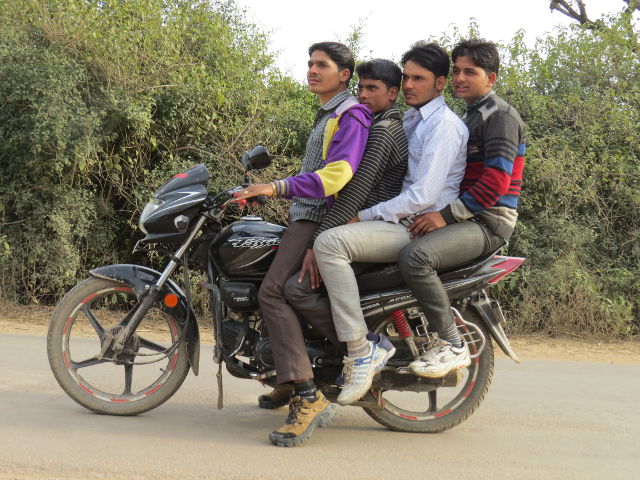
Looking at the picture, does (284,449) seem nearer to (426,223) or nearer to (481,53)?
(426,223)

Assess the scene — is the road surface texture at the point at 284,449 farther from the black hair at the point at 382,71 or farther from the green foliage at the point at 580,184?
the green foliage at the point at 580,184

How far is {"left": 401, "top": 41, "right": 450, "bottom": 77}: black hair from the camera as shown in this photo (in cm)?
437

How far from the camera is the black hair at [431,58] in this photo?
4367 millimetres

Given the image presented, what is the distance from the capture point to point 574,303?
8.73 m

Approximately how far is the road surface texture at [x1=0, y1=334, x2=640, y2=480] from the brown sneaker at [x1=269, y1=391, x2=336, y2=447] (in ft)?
0.17

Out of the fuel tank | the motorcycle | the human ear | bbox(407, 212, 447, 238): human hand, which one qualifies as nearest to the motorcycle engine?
the motorcycle

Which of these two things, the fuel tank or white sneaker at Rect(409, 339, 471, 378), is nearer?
white sneaker at Rect(409, 339, 471, 378)

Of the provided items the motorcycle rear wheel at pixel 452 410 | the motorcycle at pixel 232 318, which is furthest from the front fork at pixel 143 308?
the motorcycle rear wheel at pixel 452 410

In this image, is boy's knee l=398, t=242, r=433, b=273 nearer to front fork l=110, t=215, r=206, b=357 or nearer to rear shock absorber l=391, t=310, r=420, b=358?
rear shock absorber l=391, t=310, r=420, b=358

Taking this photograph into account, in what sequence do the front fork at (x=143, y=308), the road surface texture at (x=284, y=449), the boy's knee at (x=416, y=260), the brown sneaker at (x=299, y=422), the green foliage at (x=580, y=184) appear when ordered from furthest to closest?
1. the green foliage at (x=580, y=184)
2. the front fork at (x=143, y=308)
3. the brown sneaker at (x=299, y=422)
4. the boy's knee at (x=416, y=260)
5. the road surface texture at (x=284, y=449)

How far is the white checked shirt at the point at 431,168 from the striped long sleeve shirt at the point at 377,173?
0.06m

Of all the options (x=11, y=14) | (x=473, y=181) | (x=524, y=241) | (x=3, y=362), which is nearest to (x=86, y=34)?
(x=11, y=14)

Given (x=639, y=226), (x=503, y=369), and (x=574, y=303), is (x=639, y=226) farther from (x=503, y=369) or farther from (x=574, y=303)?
(x=503, y=369)

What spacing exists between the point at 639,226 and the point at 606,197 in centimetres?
54
